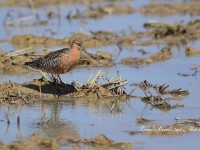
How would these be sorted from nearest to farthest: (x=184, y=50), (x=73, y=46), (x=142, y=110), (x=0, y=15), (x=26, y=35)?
(x=142, y=110) < (x=73, y=46) < (x=184, y=50) < (x=26, y=35) < (x=0, y=15)

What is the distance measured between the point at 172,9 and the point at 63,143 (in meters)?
15.1

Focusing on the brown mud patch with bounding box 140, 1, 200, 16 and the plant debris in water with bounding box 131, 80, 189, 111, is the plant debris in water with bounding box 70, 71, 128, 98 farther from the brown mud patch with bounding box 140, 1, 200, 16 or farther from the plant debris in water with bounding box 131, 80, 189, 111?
the brown mud patch with bounding box 140, 1, 200, 16

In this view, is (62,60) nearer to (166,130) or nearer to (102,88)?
(102,88)

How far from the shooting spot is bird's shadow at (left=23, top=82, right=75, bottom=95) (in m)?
11.1

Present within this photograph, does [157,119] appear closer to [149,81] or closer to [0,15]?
[149,81]

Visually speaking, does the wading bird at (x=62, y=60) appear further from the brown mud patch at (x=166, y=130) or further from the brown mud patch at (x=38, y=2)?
the brown mud patch at (x=38, y=2)

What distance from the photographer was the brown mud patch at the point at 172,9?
21970 mm

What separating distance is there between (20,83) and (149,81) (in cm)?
232

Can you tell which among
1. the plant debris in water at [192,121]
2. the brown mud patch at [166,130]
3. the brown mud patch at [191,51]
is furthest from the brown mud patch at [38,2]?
the brown mud patch at [166,130]

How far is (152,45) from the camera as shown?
1617 cm

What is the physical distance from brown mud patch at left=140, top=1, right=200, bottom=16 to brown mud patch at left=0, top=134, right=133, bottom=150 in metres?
14.1

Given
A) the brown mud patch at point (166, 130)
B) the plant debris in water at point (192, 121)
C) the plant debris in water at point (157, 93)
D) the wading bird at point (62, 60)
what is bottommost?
the brown mud patch at point (166, 130)

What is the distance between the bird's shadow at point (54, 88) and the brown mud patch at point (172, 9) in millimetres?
11036

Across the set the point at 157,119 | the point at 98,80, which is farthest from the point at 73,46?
the point at 157,119
